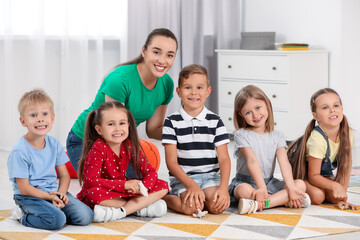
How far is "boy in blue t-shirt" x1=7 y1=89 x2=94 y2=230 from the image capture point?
215 centimetres

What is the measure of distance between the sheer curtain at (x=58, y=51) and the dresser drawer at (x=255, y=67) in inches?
32.3

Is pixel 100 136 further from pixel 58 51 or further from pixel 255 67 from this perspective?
pixel 255 67

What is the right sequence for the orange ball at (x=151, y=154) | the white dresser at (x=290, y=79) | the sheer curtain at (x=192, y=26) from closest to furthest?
the orange ball at (x=151, y=154) → the white dresser at (x=290, y=79) → the sheer curtain at (x=192, y=26)

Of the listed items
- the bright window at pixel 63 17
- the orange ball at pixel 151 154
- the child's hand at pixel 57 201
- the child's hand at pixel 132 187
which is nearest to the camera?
the child's hand at pixel 57 201

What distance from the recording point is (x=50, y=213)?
2.13m

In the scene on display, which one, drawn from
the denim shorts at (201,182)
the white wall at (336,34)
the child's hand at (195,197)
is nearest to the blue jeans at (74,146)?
the denim shorts at (201,182)

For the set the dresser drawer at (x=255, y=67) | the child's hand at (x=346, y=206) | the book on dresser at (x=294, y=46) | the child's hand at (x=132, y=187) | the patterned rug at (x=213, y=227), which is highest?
the book on dresser at (x=294, y=46)

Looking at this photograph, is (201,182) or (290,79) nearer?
(201,182)

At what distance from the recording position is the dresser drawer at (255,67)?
4.23 meters

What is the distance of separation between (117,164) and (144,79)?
1.38ft

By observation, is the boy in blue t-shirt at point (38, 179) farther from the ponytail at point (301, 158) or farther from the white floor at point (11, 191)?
the ponytail at point (301, 158)

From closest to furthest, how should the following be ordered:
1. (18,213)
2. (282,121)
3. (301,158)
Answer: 1. (18,213)
2. (301,158)
3. (282,121)

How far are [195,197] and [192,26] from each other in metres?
2.65

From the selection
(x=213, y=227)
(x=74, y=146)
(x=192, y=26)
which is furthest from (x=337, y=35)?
(x=213, y=227)
